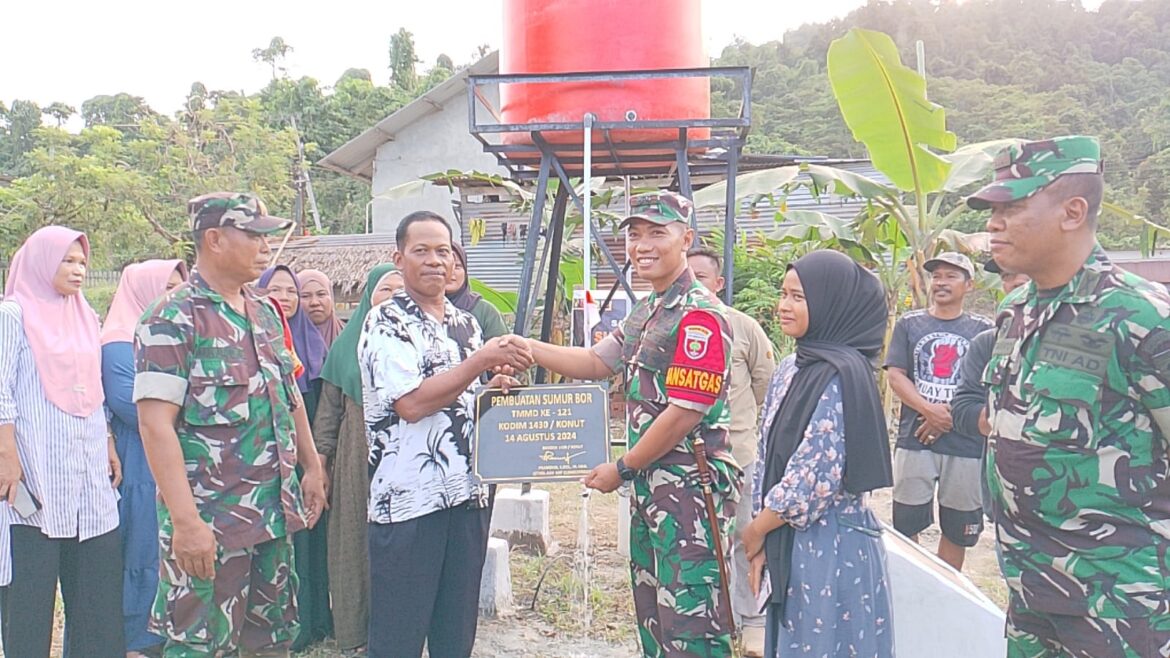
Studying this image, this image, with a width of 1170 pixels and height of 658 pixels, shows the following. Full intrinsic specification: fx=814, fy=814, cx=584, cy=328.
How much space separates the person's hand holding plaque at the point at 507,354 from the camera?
295 cm

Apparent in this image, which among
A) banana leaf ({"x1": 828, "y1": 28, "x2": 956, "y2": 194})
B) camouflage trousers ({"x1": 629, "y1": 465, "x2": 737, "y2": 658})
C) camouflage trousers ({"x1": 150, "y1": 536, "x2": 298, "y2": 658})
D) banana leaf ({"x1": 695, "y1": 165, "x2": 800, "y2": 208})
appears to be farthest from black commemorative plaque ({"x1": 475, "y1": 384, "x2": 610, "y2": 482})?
banana leaf ({"x1": 695, "y1": 165, "x2": 800, "y2": 208})

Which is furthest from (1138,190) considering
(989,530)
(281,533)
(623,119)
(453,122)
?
(281,533)

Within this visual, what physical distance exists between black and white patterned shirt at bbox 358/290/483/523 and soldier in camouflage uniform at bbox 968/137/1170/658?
5.92 ft

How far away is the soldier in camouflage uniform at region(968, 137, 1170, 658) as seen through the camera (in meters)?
1.95

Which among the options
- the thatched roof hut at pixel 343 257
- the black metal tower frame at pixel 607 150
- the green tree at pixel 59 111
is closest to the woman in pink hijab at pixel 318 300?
the black metal tower frame at pixel 607 150

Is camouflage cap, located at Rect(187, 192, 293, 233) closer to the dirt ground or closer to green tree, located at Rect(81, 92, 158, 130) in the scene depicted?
the dirt ground

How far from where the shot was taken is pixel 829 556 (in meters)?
2.50

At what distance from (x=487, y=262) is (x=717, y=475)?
1249 cm

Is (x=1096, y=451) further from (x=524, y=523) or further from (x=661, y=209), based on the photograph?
(x=524, y=523)

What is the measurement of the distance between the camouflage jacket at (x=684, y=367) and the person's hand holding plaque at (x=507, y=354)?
1.32ft

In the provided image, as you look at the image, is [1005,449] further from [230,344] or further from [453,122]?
[453,122]

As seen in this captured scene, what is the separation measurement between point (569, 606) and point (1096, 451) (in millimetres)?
3239

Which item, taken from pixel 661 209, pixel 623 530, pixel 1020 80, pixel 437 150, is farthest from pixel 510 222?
pixel 1020 80

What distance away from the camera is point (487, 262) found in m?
15.0
